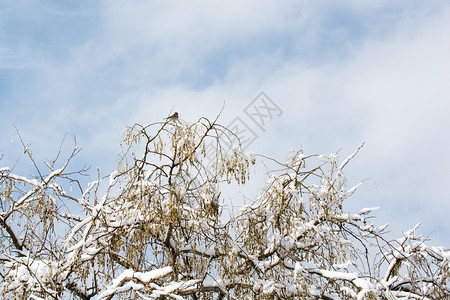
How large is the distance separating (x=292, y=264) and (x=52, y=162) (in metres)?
2.69

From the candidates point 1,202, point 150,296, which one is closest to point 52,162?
point 1,202

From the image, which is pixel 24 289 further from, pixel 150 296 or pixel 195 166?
pixel 195 166

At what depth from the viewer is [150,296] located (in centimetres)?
402

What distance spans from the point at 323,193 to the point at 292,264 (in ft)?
2.50

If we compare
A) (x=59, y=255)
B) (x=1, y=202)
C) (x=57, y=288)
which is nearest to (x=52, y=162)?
(x=1, y=202)

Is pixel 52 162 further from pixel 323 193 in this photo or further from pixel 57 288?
pixel 323 193

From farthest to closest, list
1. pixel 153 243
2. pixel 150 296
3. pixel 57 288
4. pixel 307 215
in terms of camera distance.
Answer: pixel 307 215 < pixel 153 243 < pixel 57 288 < pixel 150 296

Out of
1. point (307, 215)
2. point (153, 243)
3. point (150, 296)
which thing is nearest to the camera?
point (150, 296)

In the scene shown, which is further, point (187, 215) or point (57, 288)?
point (187, 215)

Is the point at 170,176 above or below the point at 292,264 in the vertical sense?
above

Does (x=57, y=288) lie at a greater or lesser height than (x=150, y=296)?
greater

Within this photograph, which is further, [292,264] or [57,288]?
[292,264]

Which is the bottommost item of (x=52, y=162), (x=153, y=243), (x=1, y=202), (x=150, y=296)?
(x=150, y=296)

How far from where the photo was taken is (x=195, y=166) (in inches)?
191
